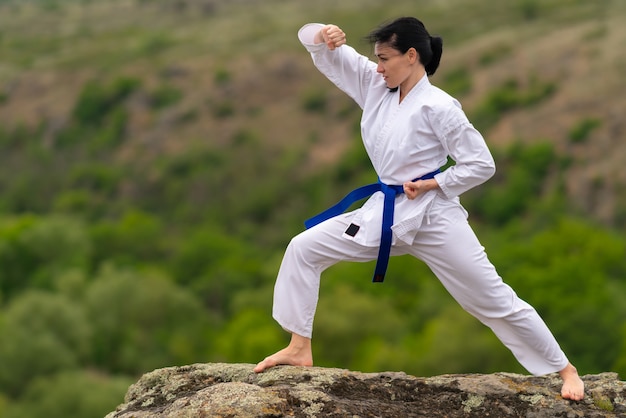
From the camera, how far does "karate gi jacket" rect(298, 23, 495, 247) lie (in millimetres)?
6805

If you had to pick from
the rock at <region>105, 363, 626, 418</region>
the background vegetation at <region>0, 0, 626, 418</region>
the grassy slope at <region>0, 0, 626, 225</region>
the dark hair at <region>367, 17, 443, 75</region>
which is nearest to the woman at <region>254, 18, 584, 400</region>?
the dark hair at <region>367, 17, 443, 75</region>

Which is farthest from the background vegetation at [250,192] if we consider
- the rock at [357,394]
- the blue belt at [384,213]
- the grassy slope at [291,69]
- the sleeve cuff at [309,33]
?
the rock at [357,394]

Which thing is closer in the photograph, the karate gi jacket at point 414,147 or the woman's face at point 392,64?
the karate gi jacket at point 414,147

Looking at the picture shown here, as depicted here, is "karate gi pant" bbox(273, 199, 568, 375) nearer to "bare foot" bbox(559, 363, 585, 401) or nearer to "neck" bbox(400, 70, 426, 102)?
"bare foot" bbox(559, 363, 585, 401)

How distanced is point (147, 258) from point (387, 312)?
82.9 feet

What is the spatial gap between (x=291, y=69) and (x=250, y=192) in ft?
39.4

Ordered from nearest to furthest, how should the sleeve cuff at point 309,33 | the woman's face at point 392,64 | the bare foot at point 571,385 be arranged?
1. the woman's face at point 392,64
2. the bare foot at point 571,385
3. the sleeve cuff at point 309,33

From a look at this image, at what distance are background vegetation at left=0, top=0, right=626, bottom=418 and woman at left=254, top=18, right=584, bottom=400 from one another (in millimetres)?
32045

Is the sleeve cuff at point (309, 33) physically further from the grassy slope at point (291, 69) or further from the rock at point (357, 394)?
the grassy slope at point (291, 69)

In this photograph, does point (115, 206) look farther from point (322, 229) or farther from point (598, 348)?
point (322, 229)

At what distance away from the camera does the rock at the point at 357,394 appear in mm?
6492

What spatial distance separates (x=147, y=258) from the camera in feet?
227

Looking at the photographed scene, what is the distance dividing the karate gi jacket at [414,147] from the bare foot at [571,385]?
4.77ft

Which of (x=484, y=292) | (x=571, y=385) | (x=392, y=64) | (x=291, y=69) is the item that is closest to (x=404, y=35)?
(x=392, y=64)
